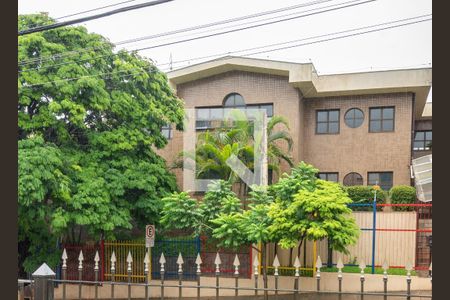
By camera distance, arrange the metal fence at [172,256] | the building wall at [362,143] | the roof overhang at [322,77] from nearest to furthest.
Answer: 1. the metal fence at [172,256]
2. the roof overhang at [322,77]
3. the building wall at [362,143]

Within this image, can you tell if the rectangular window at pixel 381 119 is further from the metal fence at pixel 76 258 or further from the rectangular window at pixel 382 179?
the metal fence at pixel 76 258

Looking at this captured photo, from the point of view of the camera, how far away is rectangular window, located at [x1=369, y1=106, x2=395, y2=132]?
38.3 feet

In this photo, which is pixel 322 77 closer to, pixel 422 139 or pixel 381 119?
pixel 381 119

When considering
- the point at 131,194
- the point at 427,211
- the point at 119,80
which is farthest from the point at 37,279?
the point at 427,211

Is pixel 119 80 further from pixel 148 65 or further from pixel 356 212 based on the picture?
pixel 356 212

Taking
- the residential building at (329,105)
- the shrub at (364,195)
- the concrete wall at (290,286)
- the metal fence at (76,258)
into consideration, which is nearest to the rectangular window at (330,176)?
the residential building at (329,105)

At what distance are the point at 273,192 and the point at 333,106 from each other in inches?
192

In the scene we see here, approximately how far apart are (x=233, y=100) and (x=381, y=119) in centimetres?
422

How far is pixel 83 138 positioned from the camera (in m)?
8.77

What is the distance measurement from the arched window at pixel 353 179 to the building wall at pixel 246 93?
1.62 meters

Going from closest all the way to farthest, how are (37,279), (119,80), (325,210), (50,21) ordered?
(37,279) → (325,210) → (50,21) → (119,80)

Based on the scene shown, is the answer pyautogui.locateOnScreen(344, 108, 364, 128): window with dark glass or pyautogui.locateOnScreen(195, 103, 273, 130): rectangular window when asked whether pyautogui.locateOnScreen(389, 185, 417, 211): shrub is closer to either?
pyautogui.locateOnScreen(344, 108, 364, 128): window with dark glass

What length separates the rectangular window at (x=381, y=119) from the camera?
1167cm

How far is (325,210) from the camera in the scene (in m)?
6.70
